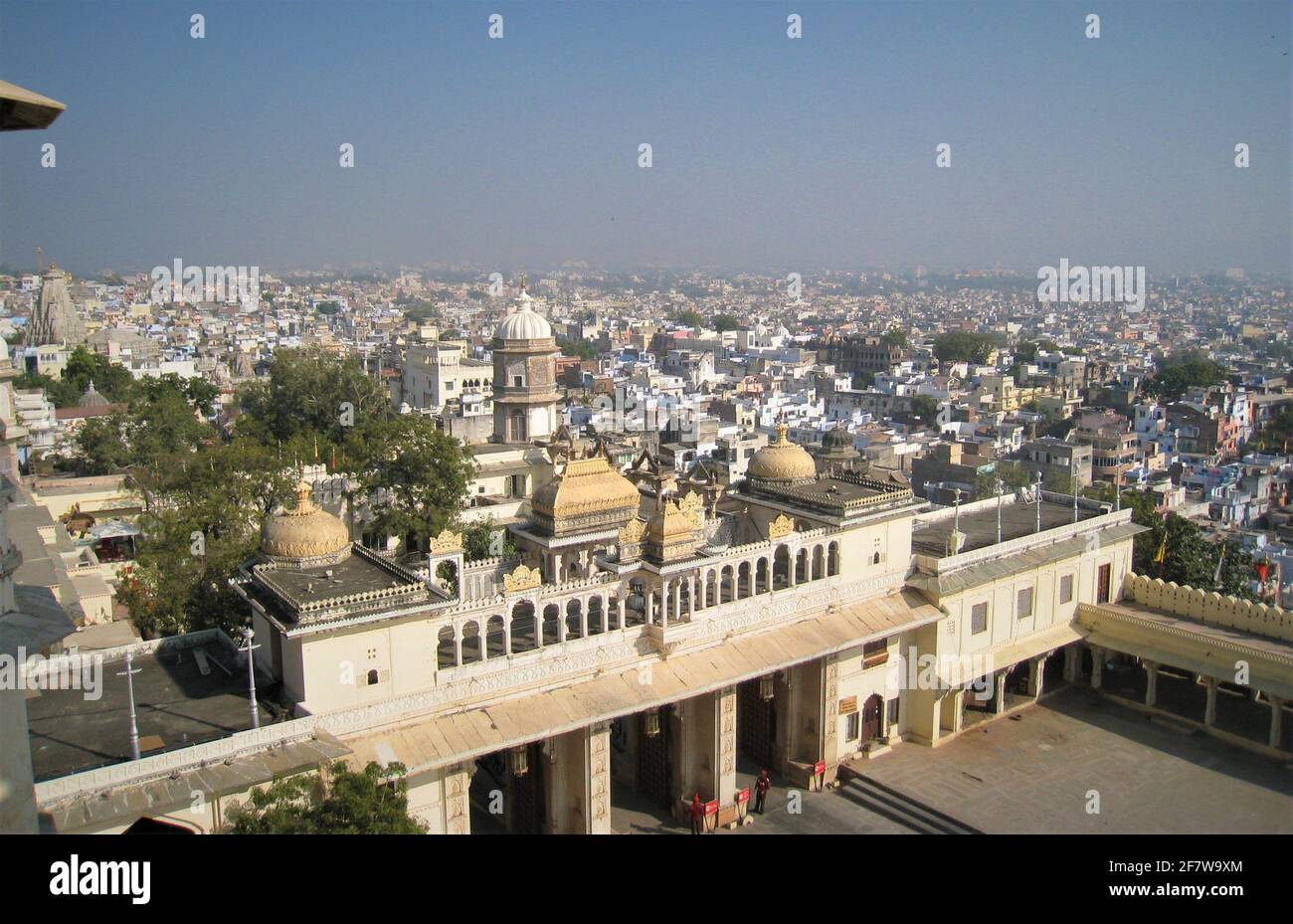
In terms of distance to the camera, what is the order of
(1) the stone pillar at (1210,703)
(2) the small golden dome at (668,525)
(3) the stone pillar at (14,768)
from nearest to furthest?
(3) the stone pillar at (14,768)
(2) the small golden dome at (668,525)
(1) the stone pillar at (1210,703)

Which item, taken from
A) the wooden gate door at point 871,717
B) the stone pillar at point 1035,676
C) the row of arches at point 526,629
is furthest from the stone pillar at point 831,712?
Answer: the stone pillar at point 1035,676

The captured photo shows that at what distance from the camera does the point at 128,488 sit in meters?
31.5

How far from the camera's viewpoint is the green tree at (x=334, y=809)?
1162 centimetres

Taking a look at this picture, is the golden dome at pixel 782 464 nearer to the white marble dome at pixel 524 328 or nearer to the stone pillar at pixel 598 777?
the stone pillar at pixel 598 777

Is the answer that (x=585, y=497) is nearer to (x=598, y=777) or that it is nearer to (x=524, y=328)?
(x=598, y=777)

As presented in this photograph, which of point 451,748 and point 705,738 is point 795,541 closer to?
point 705,738

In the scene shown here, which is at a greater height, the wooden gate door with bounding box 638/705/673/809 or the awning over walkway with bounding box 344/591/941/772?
the awning over walkway with bounding box 344/591/941/772

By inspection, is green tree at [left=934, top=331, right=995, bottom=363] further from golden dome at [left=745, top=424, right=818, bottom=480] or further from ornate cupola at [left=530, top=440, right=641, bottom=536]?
ornate cupola at [left=530, top=440, right=641, bottom=536]

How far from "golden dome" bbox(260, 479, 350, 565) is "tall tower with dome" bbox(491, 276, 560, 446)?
49.6ft

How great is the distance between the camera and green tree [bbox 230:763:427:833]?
11616 millimetres

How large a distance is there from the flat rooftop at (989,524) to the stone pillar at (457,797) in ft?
38.7

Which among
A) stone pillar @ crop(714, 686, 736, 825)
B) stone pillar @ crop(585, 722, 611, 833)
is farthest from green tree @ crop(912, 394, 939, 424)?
stone pillar @ crop(585, 722, 611, 833)

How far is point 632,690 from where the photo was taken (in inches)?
660

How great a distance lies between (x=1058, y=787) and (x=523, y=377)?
18549mm
